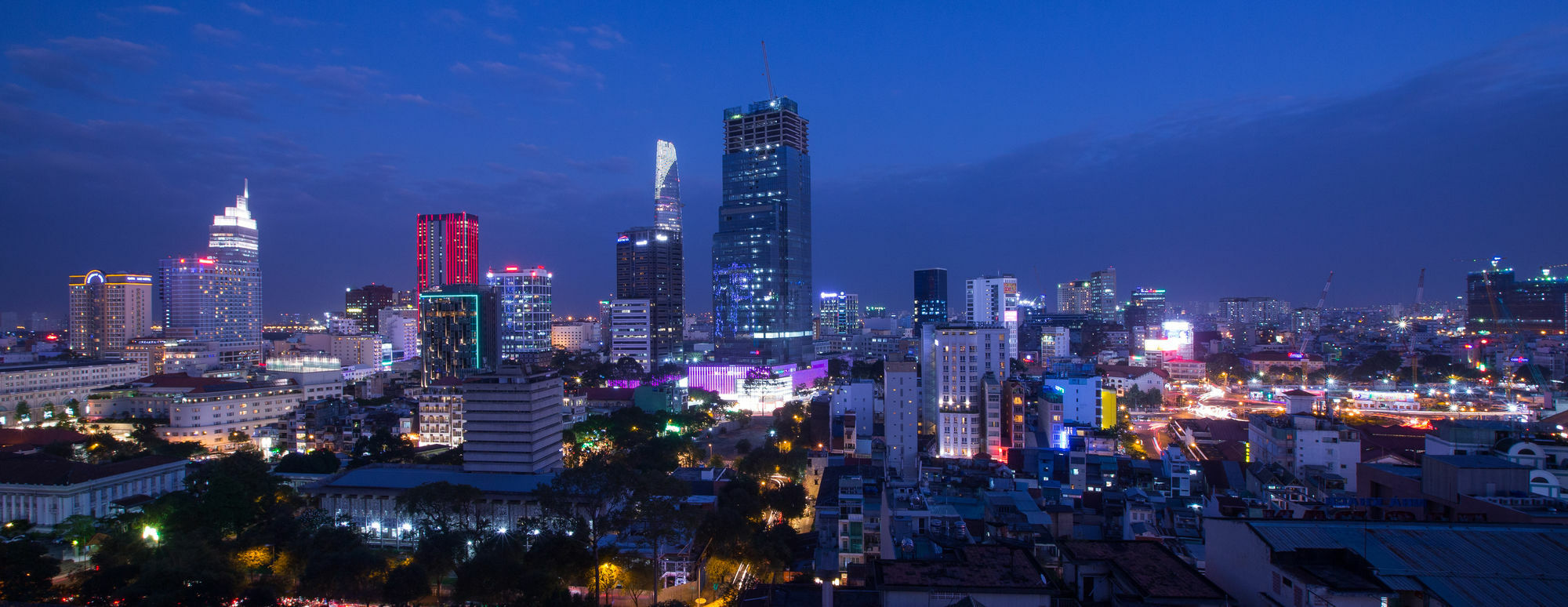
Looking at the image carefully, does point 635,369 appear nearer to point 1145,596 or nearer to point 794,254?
point 794,254

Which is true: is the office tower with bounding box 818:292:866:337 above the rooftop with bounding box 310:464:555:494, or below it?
above

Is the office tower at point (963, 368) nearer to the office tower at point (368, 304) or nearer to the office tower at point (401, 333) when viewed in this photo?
the office tower at point (401, 333)

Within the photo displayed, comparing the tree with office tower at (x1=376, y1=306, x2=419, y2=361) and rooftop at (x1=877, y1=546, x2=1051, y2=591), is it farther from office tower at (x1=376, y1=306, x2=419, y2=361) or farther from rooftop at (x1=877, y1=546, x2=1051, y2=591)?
office tower at (x1=376, y1=306, x2=419, y2=361)

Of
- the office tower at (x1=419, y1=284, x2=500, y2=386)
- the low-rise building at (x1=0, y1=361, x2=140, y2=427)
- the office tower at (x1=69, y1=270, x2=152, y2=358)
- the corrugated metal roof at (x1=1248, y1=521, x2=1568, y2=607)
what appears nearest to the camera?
the corrugated metal roof at (x1=1248, y1=521, x2=1568, y2=607)

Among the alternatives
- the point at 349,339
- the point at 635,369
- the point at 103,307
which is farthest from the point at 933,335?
the point at 103,307

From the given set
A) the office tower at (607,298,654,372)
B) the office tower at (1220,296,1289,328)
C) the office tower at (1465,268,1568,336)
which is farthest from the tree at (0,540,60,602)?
the office tower at (1220,296,1289,328)

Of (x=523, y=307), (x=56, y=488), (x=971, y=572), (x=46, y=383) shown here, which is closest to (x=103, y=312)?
(x=46, y=383)

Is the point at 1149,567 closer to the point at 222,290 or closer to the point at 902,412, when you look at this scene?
the point at 902,412
